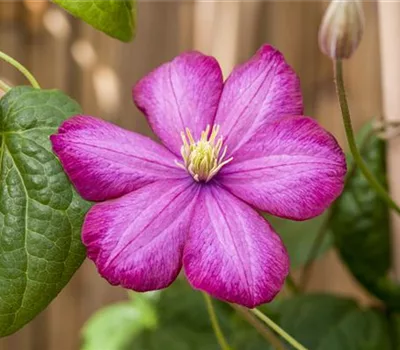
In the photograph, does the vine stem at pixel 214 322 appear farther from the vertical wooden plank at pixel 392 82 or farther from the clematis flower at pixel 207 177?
the vertical wooden plank at pixel 392 82

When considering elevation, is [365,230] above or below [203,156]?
below

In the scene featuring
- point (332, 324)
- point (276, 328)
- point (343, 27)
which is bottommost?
point (332, 324)

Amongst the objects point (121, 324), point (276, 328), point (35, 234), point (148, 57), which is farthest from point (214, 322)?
point (148, 57)

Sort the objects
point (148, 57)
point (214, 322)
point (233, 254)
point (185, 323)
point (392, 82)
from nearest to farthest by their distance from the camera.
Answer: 1. point (233, 254)
2. point (214, 322)
3. point (392, 82)
4. point (185, 323)
5. point (148, 57)

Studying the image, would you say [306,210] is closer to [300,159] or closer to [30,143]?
[300,159]

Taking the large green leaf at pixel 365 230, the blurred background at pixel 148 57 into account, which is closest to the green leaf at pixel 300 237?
the large green leaf at pixel 365 230

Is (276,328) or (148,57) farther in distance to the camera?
(148,57)

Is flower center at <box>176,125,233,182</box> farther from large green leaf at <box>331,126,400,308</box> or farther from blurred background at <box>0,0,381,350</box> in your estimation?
blurred background at <box>0,0,381,350</box>

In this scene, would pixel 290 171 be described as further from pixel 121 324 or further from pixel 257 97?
pixel 121 324
